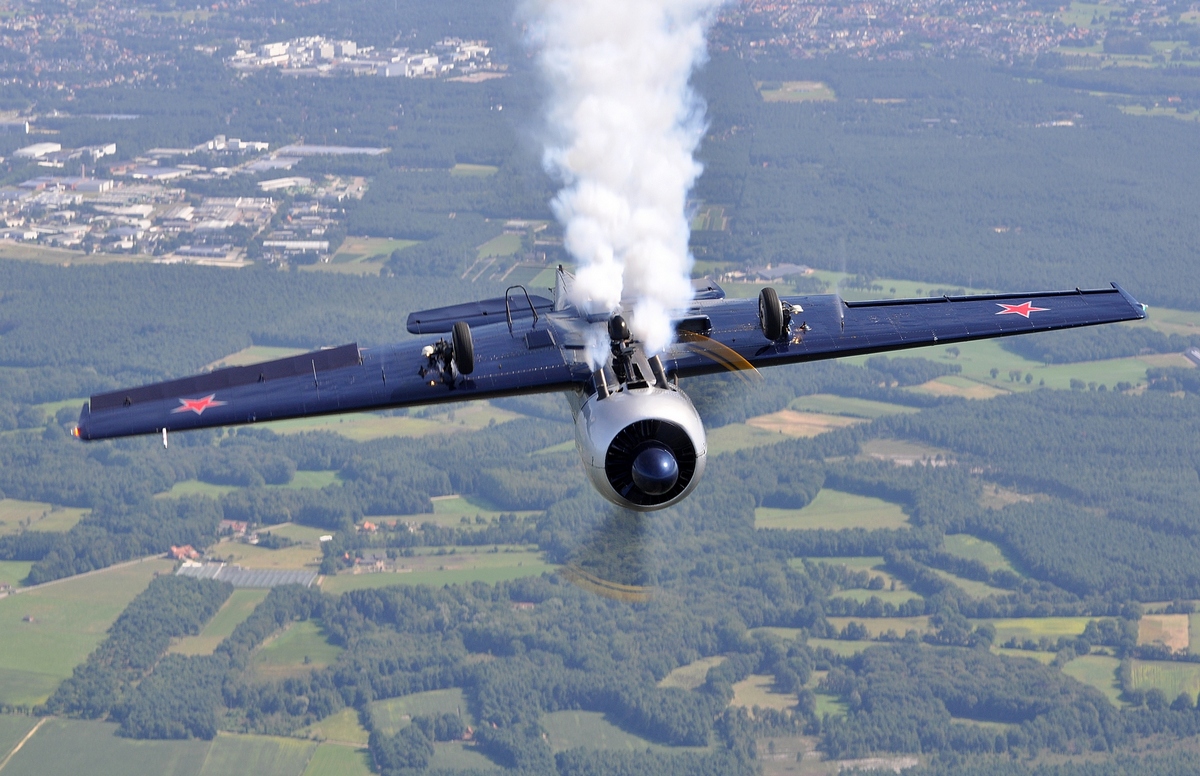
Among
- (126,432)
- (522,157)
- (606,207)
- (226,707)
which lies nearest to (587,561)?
(606,207)

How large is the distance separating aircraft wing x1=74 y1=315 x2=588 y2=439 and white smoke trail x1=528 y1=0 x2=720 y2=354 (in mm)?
4012

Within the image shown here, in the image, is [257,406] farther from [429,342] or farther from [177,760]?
[177,760]

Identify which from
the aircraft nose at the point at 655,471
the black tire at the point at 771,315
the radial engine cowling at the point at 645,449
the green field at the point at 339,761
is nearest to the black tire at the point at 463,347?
the radial engine cowling at the point at 645,449

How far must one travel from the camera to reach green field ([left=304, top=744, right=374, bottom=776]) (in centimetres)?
18762

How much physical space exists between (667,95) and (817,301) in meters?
11.9

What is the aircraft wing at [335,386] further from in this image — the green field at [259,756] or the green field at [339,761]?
the green field at [259,756]

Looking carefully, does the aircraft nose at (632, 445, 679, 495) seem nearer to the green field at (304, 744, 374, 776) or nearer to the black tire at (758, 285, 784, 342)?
the black tire at (758, 285, 784, 342)

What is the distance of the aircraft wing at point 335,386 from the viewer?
6162 cm

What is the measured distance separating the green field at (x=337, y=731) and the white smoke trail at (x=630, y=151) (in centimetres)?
14076

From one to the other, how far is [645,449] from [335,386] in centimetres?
1640

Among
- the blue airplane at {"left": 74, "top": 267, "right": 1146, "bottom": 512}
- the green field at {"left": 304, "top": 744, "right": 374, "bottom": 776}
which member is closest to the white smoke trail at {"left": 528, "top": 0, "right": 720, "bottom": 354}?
the blue airplane at {"left": 74, "top": 267, "right": 1146, "bottom": 512}

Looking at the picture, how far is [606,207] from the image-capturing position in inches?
2496

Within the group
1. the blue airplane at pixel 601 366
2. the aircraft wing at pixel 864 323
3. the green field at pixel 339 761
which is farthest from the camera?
the green field at pixel 339 761

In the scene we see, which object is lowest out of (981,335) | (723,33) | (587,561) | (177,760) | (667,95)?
(177,760)
